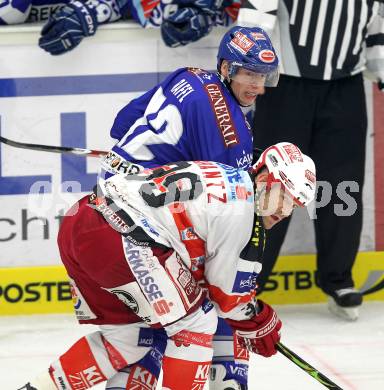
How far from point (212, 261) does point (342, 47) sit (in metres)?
1.87

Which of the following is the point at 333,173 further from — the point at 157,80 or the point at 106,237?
the point at 106,237

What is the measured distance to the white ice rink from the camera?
3.58 meters

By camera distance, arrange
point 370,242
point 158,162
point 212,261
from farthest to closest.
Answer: point 370,242 → point 158,162 → point 212,261

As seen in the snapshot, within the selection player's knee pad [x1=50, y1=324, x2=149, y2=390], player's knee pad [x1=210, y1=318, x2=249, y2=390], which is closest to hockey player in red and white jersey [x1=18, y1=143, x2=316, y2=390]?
player's knee pad [x1=50, y1=324, x2=149, y2=390]

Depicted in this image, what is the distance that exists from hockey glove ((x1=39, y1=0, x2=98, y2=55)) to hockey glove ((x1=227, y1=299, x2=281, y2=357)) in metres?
1.73

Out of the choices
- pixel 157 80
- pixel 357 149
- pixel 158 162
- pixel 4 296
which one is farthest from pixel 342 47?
pixel 4 296

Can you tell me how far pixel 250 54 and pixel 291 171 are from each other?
67cm

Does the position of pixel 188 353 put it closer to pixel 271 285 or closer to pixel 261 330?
pixel 261 330

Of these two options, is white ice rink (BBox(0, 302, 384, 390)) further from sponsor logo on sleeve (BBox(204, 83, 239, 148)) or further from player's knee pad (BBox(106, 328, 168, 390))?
sponsor logo on sleeve (BBox(204, 83, 239, 148))

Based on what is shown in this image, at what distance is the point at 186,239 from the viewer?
2641mm

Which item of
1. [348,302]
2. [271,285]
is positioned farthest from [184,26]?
[348,302]

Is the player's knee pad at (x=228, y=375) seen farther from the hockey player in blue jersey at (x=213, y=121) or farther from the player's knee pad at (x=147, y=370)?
the player's knee pad at (x=147, y=370)

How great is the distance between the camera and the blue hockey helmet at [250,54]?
10.4 feet

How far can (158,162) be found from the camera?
3.14 m
